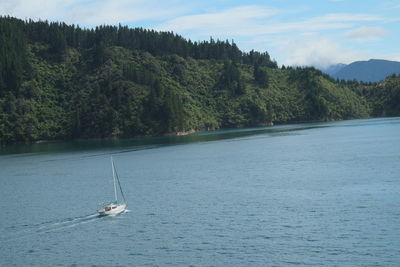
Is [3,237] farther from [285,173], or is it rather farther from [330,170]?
[330,170]

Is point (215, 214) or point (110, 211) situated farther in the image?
point (110, 211)

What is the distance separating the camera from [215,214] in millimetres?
68312

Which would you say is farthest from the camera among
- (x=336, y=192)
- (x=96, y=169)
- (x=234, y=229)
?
(x=96, y=169)

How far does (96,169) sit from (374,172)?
66717 millimetres

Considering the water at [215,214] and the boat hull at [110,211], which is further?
the boat hull at [110,211]

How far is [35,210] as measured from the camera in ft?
255

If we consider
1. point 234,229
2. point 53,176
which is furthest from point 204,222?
point 53,176

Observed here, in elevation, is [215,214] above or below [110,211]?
below

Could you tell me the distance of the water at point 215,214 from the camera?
51.6 metres

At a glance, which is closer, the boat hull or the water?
the water

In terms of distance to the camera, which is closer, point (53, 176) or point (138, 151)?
point (53, 176)

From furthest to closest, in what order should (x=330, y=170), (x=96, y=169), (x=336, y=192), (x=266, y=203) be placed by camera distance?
(x=96, y=169) < (x=330, y=170) < (x=336, y=192) < (x=266, y=203)

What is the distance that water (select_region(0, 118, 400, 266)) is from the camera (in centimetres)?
5162

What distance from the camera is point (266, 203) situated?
2891 inches
